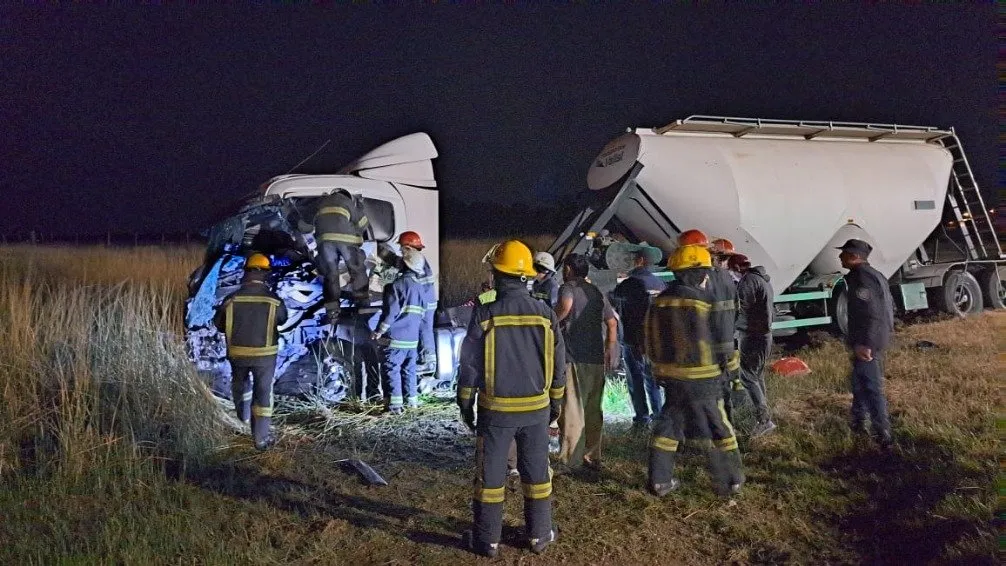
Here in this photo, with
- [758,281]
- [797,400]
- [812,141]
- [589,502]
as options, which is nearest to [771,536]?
[589,502]

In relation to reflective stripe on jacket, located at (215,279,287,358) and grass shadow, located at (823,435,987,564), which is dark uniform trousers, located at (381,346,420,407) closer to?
reflective stripe on jacket, located at (215,279,287,358)

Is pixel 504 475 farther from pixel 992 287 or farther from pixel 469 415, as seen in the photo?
pixel 992 287

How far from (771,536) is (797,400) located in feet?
9.84

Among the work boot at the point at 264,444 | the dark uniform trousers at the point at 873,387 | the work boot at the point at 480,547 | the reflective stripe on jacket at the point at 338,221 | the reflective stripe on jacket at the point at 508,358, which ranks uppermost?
the reflective stripe on jacket at the point at 338,221

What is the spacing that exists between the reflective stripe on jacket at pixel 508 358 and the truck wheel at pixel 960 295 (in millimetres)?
9886

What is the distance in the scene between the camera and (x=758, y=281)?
214 inches

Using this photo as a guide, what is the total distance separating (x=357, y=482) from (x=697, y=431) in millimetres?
2356

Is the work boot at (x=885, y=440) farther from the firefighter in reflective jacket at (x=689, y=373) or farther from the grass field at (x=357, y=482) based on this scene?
the firefighter in reflective jacket at (x=689, y=373)

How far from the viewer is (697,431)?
4098 mm

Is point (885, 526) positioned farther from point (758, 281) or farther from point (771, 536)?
point (758, 281)

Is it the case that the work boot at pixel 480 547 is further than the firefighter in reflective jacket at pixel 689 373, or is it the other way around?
the firefighter in reflective jacket at pixel 689 373

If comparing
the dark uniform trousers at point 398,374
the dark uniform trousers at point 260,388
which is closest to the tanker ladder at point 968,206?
the dark uniform trousers at point 398,374

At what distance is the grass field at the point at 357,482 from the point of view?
3.53 m

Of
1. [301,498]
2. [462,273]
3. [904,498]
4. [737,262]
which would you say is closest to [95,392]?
[301,498]
